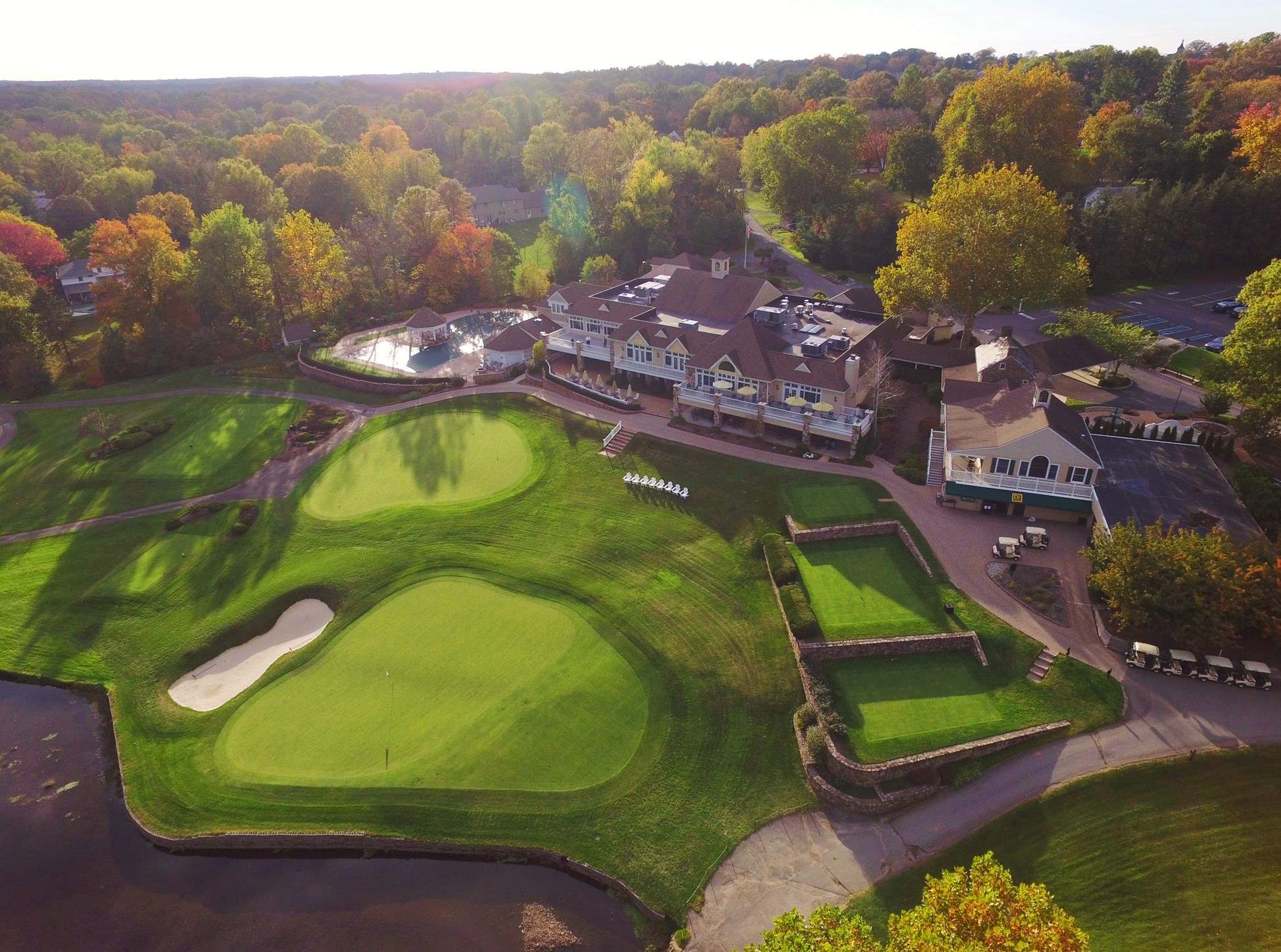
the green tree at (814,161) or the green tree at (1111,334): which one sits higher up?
the green tree at (814,161)

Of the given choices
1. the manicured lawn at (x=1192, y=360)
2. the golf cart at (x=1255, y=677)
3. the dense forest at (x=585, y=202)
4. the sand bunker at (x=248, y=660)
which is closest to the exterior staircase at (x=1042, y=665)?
the golf cart at (x=1255, y=677)

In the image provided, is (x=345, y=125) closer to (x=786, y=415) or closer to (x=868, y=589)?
(x=786, y=415)

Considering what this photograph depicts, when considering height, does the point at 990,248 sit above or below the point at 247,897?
above

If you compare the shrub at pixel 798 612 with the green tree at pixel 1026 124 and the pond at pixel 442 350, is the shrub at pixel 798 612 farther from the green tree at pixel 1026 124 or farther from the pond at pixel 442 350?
the green tree at pixel 1026 124

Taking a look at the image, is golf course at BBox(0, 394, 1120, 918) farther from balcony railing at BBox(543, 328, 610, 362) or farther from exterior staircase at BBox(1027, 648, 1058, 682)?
balcony railing at BBox(543, 328, 610, 362)

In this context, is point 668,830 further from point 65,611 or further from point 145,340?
point 145,340

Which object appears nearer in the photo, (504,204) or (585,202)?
(585,202)

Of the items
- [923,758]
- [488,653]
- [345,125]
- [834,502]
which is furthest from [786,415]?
[345,125]

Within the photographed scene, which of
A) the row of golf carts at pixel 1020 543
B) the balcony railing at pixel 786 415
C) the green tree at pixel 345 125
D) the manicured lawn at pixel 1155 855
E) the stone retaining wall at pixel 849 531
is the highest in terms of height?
the green tree at pixel 345 125
